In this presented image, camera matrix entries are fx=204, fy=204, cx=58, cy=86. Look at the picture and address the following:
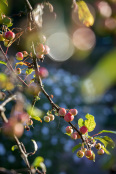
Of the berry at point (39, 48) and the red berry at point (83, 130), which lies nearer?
the berry at point (39, 48)

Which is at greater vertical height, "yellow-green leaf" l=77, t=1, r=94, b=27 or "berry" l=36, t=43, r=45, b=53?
"yellow-green leaf" l=77, t=1, r=94, b=27

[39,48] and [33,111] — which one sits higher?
[39,48]

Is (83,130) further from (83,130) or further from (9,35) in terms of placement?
(9,35)

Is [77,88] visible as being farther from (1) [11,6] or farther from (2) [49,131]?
(1) [11,6]

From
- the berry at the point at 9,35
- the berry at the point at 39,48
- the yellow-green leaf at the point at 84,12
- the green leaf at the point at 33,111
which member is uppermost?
the berry at the point at 9,35

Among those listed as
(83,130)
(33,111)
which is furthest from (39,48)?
(83,130)

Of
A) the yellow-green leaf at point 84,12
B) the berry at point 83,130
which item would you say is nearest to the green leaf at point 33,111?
the berry at point 83,130

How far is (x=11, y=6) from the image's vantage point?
5.13 meters

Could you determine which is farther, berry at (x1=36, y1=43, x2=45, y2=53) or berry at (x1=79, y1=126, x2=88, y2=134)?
berry at (x1=79, y1=126, x2=88, y2=134)

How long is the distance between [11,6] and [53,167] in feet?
13.8

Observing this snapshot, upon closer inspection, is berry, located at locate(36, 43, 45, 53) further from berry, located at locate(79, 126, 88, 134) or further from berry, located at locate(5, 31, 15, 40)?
berry, located at locate(79, 126, 88, 134)

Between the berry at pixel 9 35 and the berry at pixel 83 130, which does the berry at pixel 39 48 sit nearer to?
the berry at pixel 9 35

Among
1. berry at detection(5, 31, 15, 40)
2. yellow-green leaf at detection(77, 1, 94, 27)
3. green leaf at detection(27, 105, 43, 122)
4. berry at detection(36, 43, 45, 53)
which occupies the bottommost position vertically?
green leaf at detection(27, 105, 43, 122)

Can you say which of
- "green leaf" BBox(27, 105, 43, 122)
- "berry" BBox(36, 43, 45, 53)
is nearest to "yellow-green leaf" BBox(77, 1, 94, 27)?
"berry" BBox(36, 43, 45, 53)
